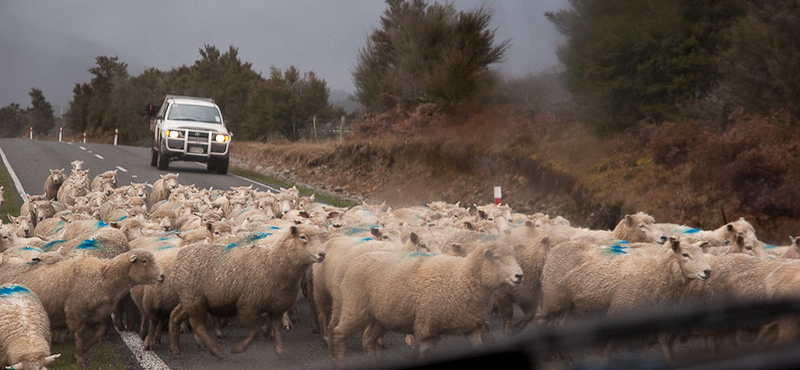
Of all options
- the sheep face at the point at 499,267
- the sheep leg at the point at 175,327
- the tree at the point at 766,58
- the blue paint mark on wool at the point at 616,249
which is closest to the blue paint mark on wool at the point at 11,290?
the sheep leg at the point at 175,327

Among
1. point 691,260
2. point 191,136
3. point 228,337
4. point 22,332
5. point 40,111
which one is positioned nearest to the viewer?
point 22,332

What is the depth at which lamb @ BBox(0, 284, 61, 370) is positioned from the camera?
552 cm

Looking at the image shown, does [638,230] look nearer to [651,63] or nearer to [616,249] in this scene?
[616,249]

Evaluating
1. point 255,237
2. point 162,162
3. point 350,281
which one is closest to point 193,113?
point 162,162

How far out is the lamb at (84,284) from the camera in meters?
7.06

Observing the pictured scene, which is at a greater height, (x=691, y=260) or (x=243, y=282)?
(x=691, y=260)

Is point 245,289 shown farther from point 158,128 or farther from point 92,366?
point 158,128

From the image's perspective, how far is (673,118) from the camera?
16781mm

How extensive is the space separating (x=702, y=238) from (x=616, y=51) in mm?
7596

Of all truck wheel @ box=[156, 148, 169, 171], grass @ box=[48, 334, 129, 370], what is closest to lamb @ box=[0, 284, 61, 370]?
grass @ box=[48, 334, 129, 370]

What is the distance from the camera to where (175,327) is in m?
7.30

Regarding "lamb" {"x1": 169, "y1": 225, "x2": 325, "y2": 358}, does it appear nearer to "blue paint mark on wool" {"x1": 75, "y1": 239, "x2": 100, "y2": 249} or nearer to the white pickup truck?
"blue paint mark on wool" {"x1": 75, "y1": 239, "x2": 100, "y2": 249}

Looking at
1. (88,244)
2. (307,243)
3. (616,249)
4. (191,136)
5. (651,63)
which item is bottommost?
(88,244)

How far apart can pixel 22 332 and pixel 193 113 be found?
73.3 feet
